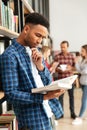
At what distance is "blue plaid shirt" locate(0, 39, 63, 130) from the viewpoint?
1434 millimetres

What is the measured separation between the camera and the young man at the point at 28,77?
1.44 meters

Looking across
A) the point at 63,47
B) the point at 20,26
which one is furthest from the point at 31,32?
the point at 63,47

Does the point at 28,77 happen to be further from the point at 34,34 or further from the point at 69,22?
the point at 69,22

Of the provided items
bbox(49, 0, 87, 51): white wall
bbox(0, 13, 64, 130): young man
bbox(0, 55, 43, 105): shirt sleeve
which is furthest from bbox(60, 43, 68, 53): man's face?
bbox(49, 0, 87, 51): white wall

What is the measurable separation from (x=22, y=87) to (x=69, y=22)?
21.5 ft

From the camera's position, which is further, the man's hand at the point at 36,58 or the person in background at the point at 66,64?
the person in background at the point at 66,64

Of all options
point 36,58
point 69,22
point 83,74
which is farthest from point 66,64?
point 69,22

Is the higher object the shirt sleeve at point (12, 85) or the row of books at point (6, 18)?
the row of books at point (6, 18)

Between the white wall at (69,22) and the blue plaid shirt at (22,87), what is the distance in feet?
20.7

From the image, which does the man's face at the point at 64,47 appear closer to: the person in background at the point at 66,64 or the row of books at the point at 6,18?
the person in background at the point at 66,64

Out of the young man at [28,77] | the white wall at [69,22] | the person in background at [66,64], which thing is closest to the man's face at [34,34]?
the young man at [28,77]

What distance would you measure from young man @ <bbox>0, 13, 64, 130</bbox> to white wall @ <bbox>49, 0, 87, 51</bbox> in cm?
628

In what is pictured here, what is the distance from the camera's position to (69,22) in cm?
784

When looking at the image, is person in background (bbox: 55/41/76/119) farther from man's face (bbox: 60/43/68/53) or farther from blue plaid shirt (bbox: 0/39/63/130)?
blue plaid shirt (bbox: 0/39/63/130)
